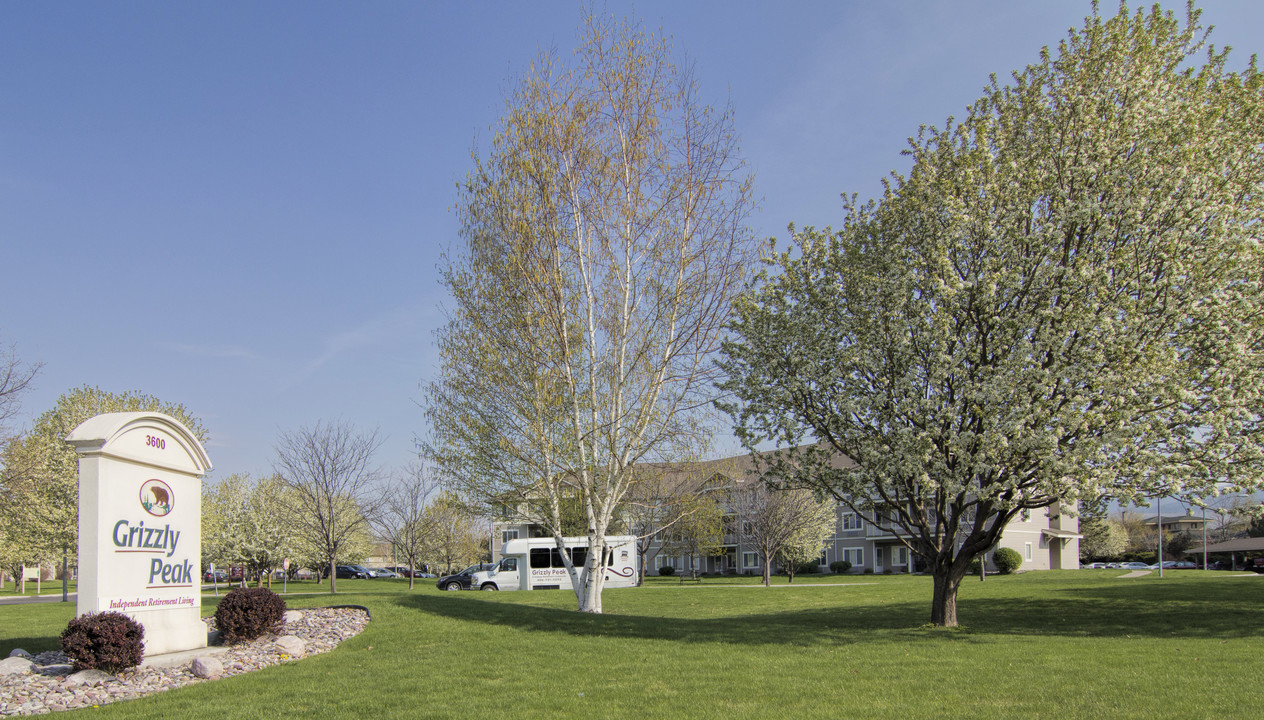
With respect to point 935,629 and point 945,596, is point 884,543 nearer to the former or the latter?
point 945,596

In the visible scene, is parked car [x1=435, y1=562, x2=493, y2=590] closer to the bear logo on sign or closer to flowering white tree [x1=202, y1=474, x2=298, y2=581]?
flowering white tree [x1=202, y1=474, x2=298, y2=581]

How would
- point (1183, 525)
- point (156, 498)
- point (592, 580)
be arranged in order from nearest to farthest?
point (156, 498)
point (592, 580)
point (1183, 525)

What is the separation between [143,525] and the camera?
12055mm

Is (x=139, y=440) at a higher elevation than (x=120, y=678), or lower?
higher

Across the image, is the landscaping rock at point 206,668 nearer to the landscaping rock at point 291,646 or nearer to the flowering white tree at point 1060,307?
the landscaping rock at point 291,646

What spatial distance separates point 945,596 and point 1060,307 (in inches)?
247

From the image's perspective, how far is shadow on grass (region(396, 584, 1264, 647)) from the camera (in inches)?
557

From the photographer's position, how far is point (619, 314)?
18.7 metres

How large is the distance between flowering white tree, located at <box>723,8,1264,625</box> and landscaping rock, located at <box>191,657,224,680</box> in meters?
10.2

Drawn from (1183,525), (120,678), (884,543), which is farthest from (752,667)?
(1183,525)

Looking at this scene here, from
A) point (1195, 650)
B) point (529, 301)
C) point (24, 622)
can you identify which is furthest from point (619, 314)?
point (24, 622)

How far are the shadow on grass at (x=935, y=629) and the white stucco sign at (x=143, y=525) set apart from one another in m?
5.00

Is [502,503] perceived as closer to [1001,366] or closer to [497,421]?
[497,421]

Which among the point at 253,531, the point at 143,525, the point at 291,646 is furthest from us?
the point at 253,531
